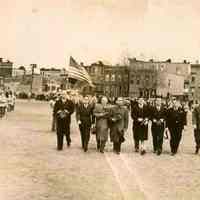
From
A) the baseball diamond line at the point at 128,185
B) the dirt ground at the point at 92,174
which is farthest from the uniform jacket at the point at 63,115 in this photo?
the baseball diamond line at the point at 128,185

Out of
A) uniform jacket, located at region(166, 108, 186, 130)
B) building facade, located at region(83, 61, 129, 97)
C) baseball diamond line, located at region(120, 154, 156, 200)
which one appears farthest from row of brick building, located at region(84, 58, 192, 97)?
baseball diamond line, located at region(120, 154, 156, 200)

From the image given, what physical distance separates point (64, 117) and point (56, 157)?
6.76 ft

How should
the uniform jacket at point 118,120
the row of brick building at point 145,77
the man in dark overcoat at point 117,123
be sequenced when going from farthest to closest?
the row of brick building at point 145,77
the uniform jacket at point 118,120
the man in dark overcoat at point 117,123

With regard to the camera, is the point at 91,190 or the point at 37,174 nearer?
the point at 91,190

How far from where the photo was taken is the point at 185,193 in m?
8.40

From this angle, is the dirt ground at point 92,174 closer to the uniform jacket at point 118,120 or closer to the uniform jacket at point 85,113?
the uniform jacket at point 118,120

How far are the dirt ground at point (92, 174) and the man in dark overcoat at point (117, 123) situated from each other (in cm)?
33

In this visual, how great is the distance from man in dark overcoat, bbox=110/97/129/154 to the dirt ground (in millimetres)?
334

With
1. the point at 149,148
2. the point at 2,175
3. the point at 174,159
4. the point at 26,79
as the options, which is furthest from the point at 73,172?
the point at 26,79

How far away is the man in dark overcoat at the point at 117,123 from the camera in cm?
1335

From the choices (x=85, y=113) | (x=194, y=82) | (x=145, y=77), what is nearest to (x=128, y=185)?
(x=85, y=113)

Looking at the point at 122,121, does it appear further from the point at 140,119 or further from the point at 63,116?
the point at 63,116

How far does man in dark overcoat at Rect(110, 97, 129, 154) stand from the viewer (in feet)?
43.8

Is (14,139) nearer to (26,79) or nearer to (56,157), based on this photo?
(56,157)
